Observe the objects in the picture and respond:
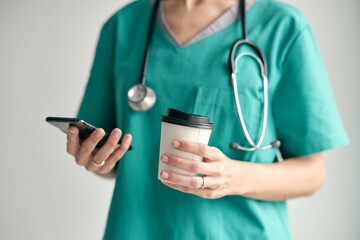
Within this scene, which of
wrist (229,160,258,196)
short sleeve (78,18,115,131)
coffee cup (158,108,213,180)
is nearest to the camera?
coffee cup (158,108,213,180)

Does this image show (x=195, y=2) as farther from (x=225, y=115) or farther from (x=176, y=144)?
(x=176, y=144)

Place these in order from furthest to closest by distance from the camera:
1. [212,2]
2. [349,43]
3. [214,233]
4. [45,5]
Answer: [45,5] < [349,43] < [212,2] < [214,233]

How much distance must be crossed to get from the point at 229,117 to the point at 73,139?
305 millimetres

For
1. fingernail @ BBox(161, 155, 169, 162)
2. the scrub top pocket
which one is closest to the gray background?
the scrub top pocket

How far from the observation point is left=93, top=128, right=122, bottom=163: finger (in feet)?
2.65

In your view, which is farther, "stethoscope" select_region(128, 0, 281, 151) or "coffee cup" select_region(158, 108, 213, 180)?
"stethoscope" select_region(128, 0, 281, 151)

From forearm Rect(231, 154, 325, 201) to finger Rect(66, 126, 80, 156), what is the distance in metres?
0.30

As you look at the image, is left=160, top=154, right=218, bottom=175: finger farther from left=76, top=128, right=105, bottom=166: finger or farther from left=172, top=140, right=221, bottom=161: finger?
left=76, top=128, right=105, bottom=166: finger

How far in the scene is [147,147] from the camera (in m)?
0.96

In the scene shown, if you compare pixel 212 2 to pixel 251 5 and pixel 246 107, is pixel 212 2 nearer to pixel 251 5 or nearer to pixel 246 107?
pixel 251 5

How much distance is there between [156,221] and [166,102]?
0.24 m

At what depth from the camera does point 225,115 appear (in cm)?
90

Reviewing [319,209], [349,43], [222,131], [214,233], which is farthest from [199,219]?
[349,43]

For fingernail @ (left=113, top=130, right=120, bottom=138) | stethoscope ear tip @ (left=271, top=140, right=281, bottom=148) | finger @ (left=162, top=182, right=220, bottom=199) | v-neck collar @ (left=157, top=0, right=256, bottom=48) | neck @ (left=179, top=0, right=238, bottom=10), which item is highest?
neck @ (left=179, top=0, right=238, bottom=10)
